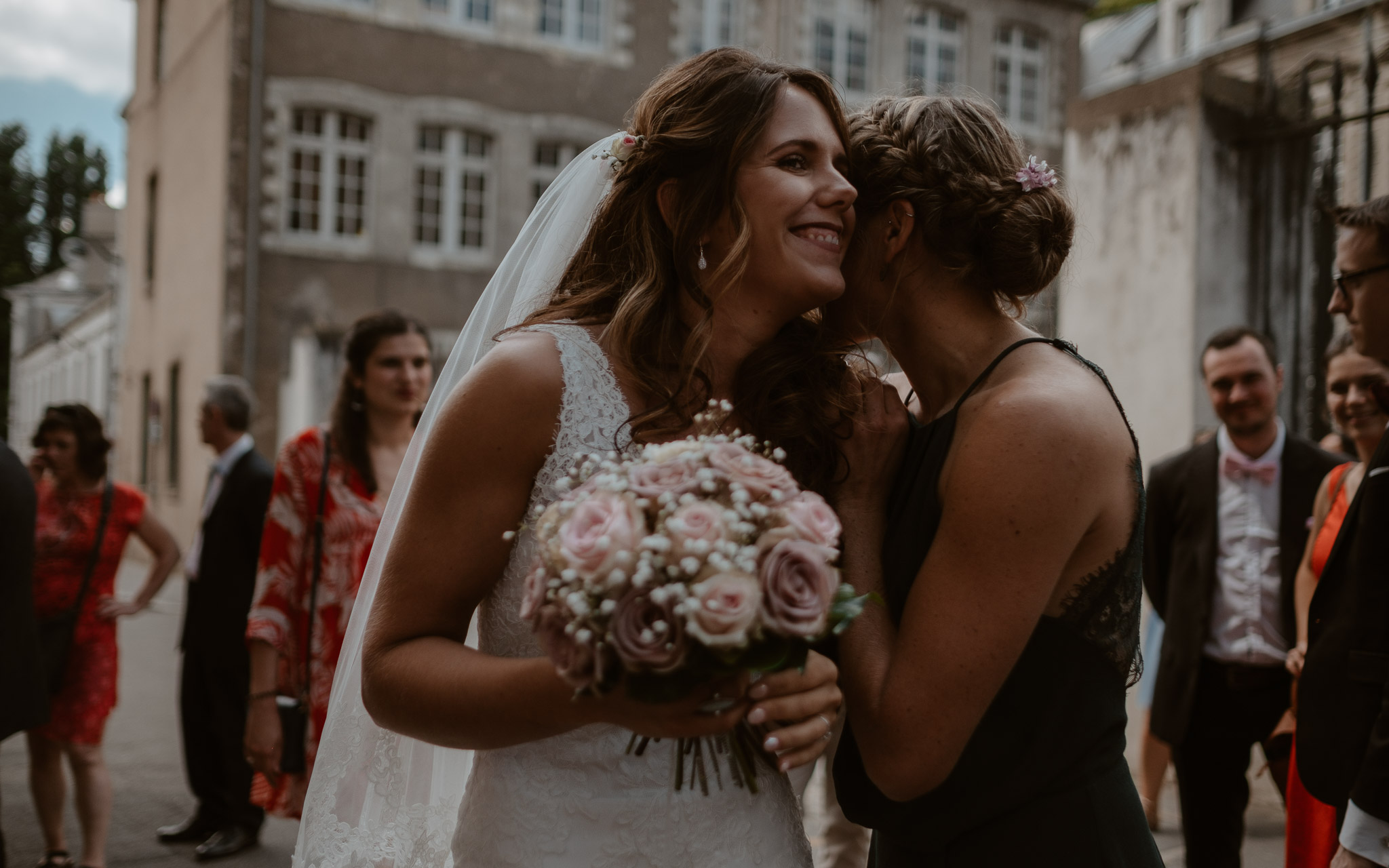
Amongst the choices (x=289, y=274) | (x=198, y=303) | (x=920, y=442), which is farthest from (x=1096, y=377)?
(x=198, y=303)

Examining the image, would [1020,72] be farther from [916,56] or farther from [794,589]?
[794,589]

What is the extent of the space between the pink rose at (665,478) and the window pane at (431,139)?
1817cm

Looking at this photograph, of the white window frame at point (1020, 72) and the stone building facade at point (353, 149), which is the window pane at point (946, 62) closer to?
the white window frame at point (1020, 72)

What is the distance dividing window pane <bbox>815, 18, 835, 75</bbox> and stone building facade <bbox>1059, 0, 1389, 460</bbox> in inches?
531

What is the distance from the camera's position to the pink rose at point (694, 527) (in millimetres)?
1546

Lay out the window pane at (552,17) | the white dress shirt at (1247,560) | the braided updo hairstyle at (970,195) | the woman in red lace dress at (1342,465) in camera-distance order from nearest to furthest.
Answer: the braided updo hairstyle at (970,195) → the woman in red lace dress at (1342,465) → the white dress shirt at (1247,560) → the window pane at (552,17)

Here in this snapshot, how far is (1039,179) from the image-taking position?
2.34 metres

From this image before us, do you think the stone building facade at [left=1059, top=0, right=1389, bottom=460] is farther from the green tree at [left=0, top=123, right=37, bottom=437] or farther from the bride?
the green tree at [left=0, top=123, right=37, bottom=437]

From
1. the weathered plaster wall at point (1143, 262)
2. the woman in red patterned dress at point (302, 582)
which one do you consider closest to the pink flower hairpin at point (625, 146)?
the woman in red patterned dress at point (302, 582)

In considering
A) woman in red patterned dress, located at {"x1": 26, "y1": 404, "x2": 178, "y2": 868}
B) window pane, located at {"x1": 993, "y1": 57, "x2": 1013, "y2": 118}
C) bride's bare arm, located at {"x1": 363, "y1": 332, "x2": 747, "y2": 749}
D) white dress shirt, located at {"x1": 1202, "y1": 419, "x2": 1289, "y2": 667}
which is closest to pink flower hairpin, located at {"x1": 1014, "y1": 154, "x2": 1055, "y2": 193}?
bride's bare arm, located at {"x1": 363, "y1": 332, "x2": 747, "y2": 749}

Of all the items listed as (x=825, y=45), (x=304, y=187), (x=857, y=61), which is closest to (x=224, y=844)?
(x=304, y=187)

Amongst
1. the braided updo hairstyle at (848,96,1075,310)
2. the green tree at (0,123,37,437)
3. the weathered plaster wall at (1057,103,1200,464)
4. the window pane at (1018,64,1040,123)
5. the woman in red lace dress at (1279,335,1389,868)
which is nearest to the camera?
the braided updo hairstyle at (848,96,1075,310)

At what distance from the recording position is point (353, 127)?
719 inches

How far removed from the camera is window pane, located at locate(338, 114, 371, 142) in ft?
59.6
